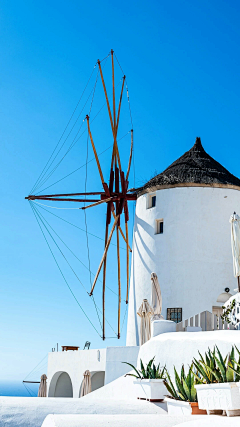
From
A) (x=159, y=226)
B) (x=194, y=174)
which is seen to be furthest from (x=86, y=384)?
(x=194, y=174)

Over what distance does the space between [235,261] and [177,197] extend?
24.6ft

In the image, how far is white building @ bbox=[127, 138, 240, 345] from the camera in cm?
1762

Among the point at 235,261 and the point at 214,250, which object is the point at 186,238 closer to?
the point at 214,250

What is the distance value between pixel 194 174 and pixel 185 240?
2.85 meters

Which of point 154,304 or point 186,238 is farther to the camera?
point 186,238

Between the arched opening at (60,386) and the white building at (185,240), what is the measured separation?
4397 mm

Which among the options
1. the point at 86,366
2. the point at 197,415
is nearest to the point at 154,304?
the point at 86,366

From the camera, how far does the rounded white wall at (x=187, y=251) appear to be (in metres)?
17.6

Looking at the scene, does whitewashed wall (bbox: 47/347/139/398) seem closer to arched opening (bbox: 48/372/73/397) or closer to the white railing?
arched opening (bbox: 48/372/73/397)

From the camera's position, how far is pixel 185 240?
18.3 m

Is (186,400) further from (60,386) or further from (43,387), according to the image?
(60,386)

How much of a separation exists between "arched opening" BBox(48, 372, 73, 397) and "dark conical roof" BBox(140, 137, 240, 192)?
918cm

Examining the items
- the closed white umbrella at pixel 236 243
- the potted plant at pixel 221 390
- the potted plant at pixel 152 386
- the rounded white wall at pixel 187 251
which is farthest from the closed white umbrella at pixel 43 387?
the potted plant at pixel 221 390

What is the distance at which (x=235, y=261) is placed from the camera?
38.3 feet
